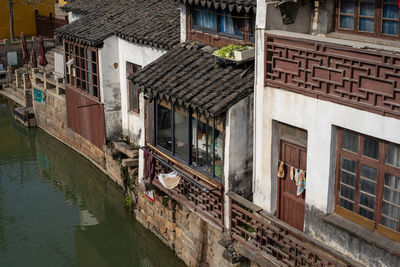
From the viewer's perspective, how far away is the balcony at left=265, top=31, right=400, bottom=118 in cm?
983

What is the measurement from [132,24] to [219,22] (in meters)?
5.90

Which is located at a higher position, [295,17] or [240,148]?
[295,17]

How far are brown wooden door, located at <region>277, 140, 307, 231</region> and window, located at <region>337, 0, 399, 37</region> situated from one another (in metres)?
2.63

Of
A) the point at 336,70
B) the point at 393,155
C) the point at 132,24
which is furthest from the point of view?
the point at 132,24

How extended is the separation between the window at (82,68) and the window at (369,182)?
1232cm

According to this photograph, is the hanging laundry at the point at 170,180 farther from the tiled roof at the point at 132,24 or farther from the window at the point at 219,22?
the tiled roof at the point at 132,24

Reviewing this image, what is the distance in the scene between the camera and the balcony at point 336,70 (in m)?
9.83

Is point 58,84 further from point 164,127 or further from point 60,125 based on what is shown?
point 164,127

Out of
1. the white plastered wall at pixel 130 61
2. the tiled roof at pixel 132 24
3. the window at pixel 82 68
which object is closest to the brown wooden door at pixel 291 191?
the tiled roof at pixel 132 24

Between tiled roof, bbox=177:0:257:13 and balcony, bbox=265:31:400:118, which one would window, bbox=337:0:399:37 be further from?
tiled roof, bbox=177:0:257:13

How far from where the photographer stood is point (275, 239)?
39.3ft

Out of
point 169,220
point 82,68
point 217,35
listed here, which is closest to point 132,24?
point 82,68

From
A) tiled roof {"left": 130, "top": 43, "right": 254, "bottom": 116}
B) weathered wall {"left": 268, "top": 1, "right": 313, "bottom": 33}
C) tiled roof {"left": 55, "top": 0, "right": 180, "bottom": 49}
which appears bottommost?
tiled roof {"left": 130, "top": 43, "right": 254, "bottom": 116}

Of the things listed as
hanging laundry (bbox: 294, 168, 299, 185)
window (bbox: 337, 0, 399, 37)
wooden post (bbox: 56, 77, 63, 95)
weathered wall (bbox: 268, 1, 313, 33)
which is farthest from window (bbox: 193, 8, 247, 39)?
wooden post (bbox: 56, 77, 63, 95)
